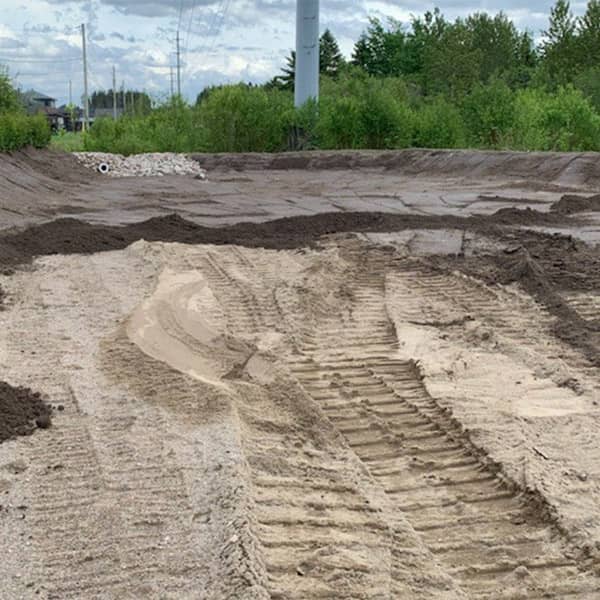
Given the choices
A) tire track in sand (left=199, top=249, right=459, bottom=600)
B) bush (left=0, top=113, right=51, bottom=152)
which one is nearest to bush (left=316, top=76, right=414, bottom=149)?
bush (left=0, top=113, right=51, bottom=152)

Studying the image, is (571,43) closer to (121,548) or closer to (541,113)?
(541,113)

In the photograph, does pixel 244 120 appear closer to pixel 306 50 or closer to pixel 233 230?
pixel 306 50

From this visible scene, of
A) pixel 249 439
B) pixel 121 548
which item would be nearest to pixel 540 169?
pixel 249 439

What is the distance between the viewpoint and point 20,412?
17.7 ft

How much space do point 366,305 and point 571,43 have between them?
125ft

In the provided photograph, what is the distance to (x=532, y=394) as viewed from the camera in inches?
241

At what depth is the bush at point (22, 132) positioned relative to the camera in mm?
24906

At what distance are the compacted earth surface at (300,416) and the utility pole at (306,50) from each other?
2410 cm

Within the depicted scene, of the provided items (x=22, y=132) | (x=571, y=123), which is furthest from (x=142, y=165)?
(x=571, y=123)

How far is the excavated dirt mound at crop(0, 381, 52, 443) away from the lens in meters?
5.11

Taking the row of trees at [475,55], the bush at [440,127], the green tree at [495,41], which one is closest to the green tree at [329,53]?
the row of trees at [475,55]

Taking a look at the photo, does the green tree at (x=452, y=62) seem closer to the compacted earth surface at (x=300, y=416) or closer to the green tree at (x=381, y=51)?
the green tree at (x=381, y=51)

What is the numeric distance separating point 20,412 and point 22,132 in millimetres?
22443

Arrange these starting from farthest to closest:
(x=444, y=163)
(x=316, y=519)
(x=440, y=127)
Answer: (x=440, y=127) < (x=444, y=163) < (x=316, y=519)
